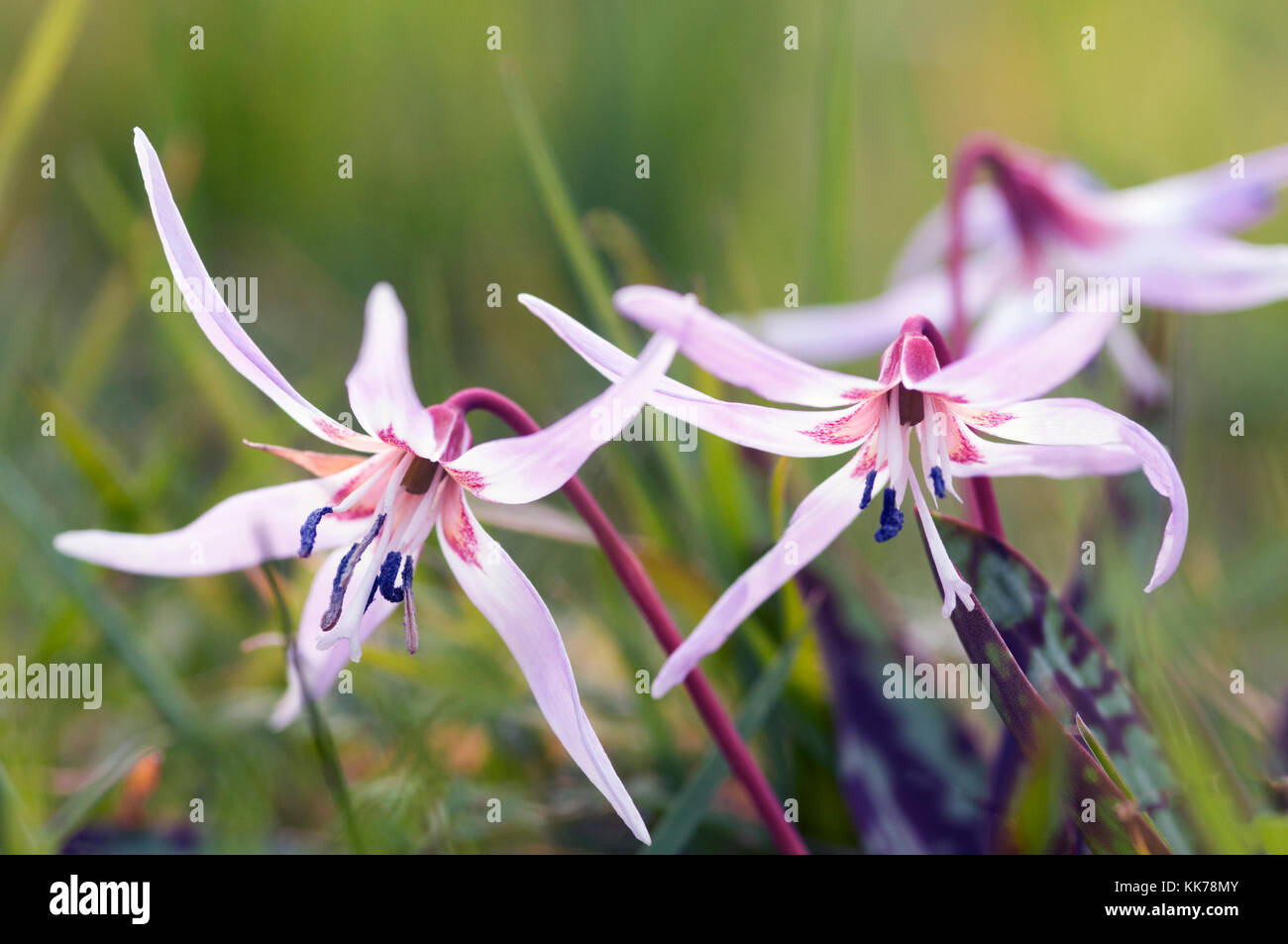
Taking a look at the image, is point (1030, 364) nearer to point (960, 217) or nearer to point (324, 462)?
point (324, 462)

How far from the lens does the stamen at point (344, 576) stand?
904 millimetres

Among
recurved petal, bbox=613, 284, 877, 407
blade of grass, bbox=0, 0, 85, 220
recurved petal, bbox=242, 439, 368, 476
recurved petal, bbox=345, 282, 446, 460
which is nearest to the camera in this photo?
recurved petal, bbox=613, 284, 877, 407

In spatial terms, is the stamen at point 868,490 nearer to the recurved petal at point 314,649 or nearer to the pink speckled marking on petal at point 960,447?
the pink speckled marking on petal at point 960,447

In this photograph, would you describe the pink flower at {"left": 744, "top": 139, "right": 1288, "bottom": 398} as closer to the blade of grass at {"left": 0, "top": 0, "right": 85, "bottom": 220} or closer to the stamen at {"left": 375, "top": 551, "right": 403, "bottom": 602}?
the stamen at {"left": 375, "top": 551, "right": 403, "bottom": 602}

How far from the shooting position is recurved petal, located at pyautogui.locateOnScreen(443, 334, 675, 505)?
66 centimetres

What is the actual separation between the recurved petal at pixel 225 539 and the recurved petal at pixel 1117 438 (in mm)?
624

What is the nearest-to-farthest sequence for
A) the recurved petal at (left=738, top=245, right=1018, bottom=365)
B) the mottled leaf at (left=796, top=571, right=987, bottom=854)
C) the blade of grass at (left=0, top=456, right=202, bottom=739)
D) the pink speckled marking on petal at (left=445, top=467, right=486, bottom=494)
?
1. the pink speckled marking on petal at (left=445, top=467, right=486, bottom=494)
2. the mottled leaf at (left=796, top=571, right=987, bottom=854)
3. the blade of grass at (left=0, top=456, right=202, bottom=739)
4. the recurved petal at (left=738, top=245, right=1018, bottom=365)

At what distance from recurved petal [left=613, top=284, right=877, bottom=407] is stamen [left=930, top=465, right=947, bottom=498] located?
0.10 metres

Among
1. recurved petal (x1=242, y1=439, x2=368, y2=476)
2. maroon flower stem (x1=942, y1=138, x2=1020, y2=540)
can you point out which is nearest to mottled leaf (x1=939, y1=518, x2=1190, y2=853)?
maroon flower stem (x1=942, y1=138, x2=1020, y2=540)

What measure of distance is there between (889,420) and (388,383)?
432mm

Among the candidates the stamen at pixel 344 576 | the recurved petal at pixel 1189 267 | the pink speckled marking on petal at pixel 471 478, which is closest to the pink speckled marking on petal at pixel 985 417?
the pink speckled marking on petal at pixel 471 478

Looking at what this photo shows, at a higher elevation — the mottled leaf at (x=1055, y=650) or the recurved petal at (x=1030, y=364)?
the recurved petal at (x=1030, y=364)
